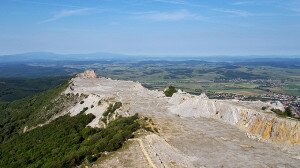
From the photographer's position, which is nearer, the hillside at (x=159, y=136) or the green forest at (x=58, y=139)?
the hillside at (x=159, y=136)

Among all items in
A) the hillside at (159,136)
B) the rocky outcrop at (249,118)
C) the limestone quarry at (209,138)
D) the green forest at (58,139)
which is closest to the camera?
the limestone quarry at (209,138)

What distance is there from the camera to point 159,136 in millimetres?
45781

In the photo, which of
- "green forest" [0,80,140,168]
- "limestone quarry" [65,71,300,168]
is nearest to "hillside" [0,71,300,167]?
"limestone quarry" [65,71,300,168]

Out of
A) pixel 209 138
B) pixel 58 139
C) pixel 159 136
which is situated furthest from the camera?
pixel 58 139

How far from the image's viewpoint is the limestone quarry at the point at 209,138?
3900 centimetres

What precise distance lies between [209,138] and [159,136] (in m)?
6.30

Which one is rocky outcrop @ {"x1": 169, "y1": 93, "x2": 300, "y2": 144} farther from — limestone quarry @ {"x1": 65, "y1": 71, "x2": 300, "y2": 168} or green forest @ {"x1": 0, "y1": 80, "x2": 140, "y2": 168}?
green forest @ {"x1": 0, "y1": 80, "x2": 140, "y2": 168}

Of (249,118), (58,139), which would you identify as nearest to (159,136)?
(249,118)

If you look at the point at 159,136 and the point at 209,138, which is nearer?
the point at 159,136

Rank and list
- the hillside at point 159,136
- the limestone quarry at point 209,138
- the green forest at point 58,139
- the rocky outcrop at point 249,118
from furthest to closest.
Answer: the rocky outcrop at point 249,118
the green forest at point 58,139
the hillside at point 159,136
the limestone quarry at point 209,138

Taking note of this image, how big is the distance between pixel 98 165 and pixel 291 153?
67.3 feet

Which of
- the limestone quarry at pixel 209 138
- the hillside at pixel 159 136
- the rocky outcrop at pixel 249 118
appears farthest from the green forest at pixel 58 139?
the rocky outcrop at pixel 249 118

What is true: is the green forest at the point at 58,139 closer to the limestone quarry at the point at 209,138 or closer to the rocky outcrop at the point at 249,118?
the limestone quarry at the point at 209,138

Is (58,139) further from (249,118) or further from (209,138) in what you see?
(249,118)
